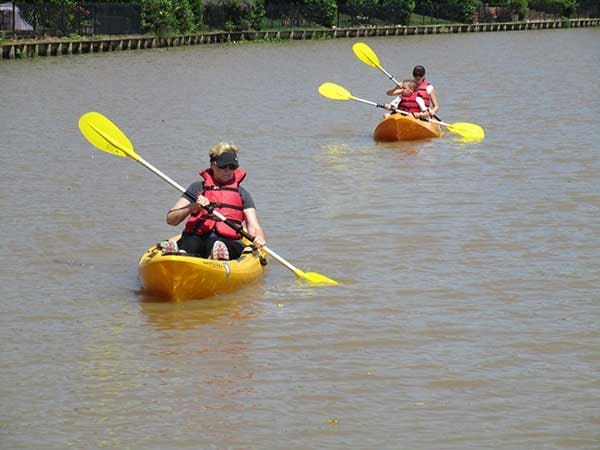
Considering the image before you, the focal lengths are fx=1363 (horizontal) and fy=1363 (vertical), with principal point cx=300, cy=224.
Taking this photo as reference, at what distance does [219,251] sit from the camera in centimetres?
998

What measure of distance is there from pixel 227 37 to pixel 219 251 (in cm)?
4571

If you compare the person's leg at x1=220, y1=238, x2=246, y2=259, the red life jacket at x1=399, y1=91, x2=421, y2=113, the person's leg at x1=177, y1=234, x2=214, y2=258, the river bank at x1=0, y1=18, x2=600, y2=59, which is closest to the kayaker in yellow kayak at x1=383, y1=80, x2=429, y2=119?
the red life jacket at x1=399, y1=91, x2=421, y2=113

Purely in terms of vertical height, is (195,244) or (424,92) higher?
(424,92)

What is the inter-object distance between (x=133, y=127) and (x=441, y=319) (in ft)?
42.9

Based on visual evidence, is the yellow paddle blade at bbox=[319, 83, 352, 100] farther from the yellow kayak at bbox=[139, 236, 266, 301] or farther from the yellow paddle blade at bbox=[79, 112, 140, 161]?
the yellow kayak at bbox=[139, 236, 266, 301]

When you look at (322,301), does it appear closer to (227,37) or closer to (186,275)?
(186,275)

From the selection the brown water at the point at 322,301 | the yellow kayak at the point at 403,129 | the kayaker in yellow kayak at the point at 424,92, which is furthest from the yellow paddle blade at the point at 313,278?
the kayaker in yellow kayak at the point at 424,92

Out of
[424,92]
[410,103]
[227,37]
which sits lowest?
[227,37]

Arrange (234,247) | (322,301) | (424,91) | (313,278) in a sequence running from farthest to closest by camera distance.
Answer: (424,91), (313,278), (234,247), (322,301)

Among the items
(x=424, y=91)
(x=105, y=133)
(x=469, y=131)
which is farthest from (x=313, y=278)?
(x=469, y=131)

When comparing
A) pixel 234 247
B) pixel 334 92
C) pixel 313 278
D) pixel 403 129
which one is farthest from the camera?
pixel 334 92

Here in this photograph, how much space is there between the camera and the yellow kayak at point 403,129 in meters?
19.4

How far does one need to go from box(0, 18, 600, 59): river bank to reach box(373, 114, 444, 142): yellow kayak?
21848mm

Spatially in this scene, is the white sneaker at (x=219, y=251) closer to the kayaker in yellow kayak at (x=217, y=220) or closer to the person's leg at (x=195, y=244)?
the kayaker in yellow kayak at (x=217, y=220)
